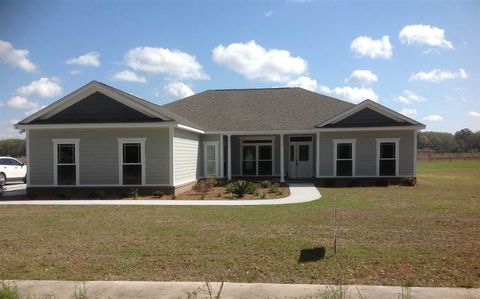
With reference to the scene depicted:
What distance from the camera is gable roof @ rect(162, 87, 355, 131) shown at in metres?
25.1

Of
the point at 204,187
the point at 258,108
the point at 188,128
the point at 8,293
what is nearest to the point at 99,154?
the point at 188,128

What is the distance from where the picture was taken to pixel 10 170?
Answer: 84.2 feet

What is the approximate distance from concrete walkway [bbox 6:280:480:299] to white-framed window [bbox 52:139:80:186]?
13513 millimetres

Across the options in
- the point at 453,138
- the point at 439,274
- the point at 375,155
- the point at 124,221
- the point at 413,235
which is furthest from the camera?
the point at 453,138

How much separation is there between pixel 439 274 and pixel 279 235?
355 centimetres

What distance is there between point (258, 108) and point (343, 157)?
7.35m

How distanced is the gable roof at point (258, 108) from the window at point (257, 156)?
1448 millimetres

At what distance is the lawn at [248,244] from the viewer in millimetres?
6508

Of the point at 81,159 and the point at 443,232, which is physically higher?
the point at 81,159

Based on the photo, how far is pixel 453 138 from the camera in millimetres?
123938

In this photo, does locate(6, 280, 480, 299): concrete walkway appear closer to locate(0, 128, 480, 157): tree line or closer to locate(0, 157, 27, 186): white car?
locate(0, 157, 27, 186): white car

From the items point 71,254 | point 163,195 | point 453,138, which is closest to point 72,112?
point 163,195

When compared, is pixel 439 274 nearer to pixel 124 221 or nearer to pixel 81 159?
pixel 124 221

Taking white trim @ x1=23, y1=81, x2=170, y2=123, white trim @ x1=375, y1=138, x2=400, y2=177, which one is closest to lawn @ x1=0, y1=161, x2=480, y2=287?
white trim @ x1=23, y1=81, x2=170, y2=123
